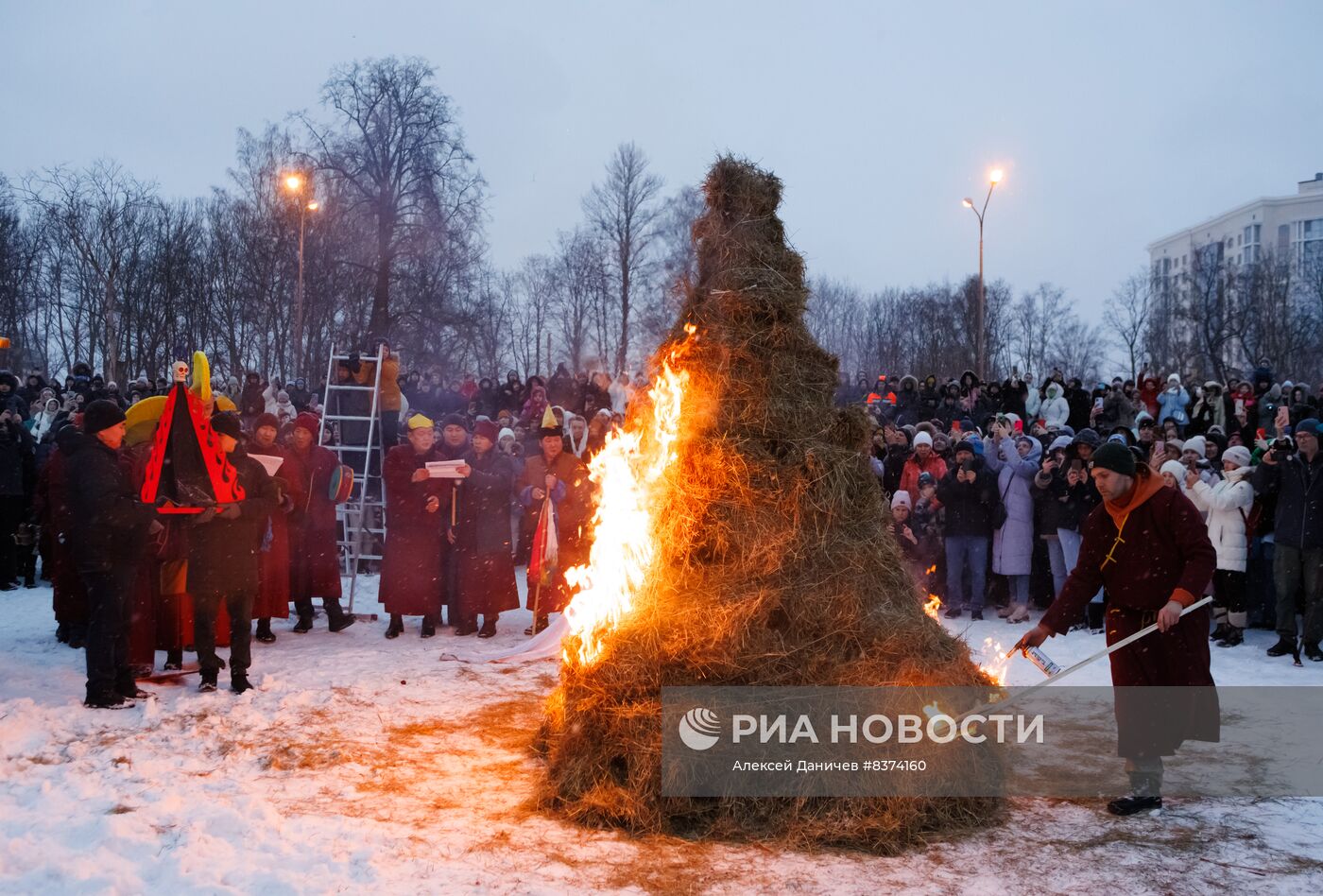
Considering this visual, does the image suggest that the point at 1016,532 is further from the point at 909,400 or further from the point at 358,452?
the point at 358,452

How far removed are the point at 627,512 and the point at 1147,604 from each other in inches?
118

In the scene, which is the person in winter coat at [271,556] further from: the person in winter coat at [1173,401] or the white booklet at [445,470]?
the person in winter coat at [1173,401]

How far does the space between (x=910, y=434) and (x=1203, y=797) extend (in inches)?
343

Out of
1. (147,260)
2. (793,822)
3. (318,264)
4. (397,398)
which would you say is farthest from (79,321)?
(793,822)

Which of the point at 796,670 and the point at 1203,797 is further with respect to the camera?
the point at 1203,797

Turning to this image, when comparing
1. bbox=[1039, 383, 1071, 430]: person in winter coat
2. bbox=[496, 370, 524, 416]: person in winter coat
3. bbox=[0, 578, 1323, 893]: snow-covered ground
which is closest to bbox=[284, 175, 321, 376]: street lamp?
bbox=[496, 370, 524, 416]: person in winter coat

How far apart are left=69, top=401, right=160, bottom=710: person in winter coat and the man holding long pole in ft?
19.9

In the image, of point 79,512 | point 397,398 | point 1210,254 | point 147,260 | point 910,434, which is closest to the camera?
point 79,512

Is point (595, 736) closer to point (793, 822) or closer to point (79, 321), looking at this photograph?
point (793, 822)

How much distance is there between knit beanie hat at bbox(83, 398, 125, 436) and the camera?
7.39 metres

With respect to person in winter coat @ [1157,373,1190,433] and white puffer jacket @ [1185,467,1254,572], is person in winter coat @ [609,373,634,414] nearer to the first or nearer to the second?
person in winter coat @ [1157,373,1190,433]

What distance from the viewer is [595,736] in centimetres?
549

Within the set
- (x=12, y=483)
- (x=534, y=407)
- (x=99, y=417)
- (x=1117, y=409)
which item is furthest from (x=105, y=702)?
(x=1117, y=409)

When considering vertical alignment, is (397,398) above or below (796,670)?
above
